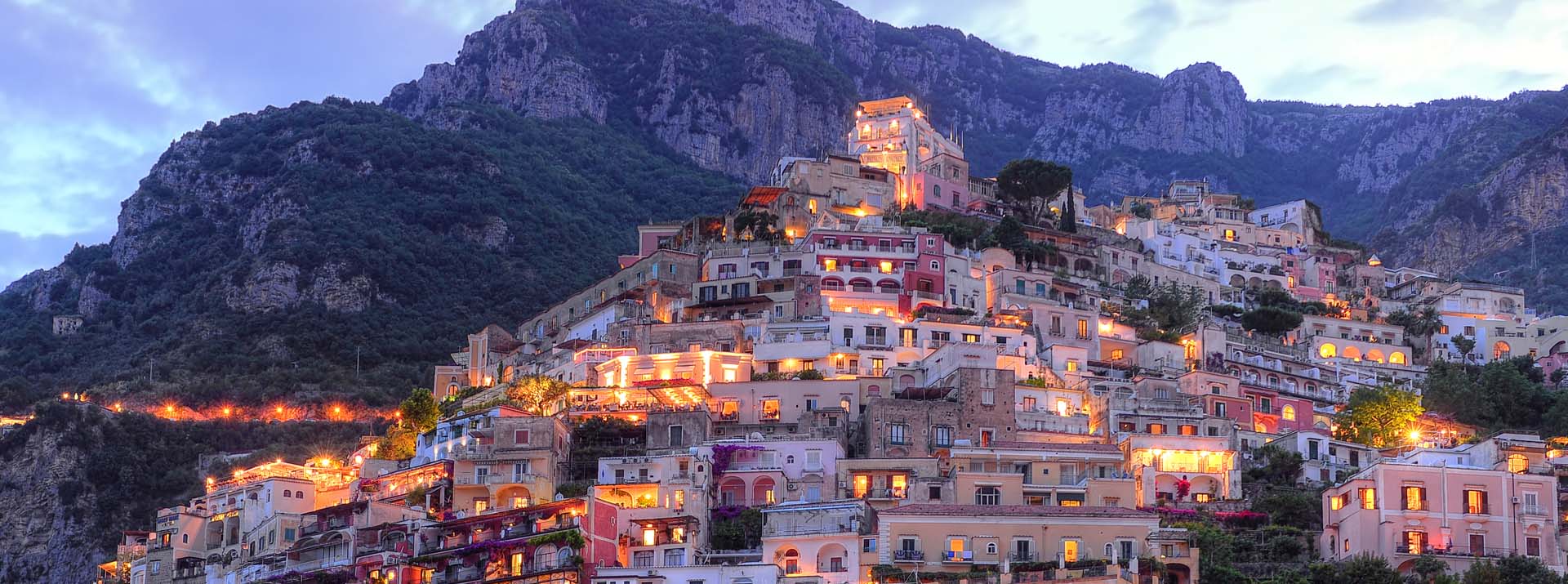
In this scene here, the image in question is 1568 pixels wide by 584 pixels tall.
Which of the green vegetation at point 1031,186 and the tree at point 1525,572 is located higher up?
the green vegetation at point 1031,186

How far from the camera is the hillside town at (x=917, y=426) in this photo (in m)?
62.4

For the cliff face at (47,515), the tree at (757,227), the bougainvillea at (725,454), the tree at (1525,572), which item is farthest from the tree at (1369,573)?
the cliff face at (47,515)

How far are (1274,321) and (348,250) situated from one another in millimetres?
59854

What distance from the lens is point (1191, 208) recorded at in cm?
12688

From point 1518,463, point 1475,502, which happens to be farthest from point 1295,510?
point 1518,463

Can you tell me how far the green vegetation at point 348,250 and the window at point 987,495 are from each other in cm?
5167

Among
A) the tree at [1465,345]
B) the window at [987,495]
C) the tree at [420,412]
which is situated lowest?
the window at [987,495]

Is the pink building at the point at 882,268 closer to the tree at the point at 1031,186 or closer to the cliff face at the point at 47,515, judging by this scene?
the tree at the point at 1031,186

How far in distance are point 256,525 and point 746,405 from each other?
803 inches

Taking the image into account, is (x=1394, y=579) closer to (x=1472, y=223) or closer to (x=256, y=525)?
(x=256, y=525)

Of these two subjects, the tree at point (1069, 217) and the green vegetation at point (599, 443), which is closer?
the green vegetation at point (599, 443)

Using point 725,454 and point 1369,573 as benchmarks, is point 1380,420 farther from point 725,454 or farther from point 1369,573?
point 725,454

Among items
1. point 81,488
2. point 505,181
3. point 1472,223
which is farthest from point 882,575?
point 1472,223

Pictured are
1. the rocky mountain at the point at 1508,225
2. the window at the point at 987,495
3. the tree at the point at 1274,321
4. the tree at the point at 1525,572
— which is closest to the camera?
the tree at the point at 1525,572
